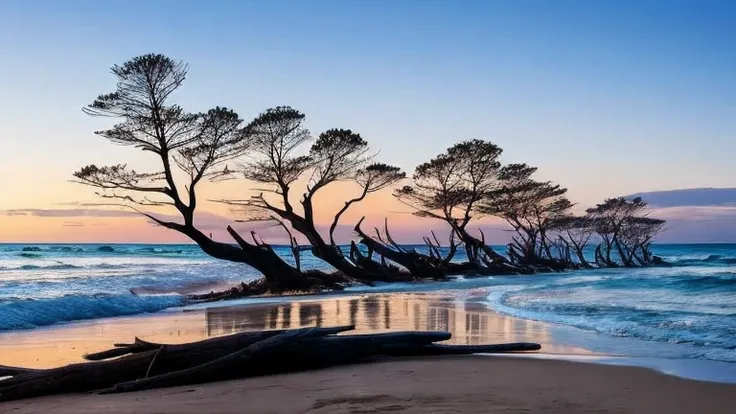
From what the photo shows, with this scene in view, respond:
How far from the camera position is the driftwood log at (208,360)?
21.9 ft

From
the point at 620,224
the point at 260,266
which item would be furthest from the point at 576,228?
the point at 260,266

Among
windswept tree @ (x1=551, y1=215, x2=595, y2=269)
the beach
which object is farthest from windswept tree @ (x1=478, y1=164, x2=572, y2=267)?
the beach

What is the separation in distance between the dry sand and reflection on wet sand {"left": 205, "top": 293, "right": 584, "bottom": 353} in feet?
8.38

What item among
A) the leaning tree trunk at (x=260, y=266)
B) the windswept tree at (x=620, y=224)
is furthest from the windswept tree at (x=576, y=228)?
the leaning tree trunk at (x=260, y=266)

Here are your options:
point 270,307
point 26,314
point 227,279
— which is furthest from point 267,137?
point 26,314

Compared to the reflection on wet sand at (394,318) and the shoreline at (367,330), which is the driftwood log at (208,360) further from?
the reflection on wet sand at (394,318)

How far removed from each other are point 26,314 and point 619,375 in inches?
483

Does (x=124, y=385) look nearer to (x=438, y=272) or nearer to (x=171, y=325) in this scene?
(x=171, y=325)

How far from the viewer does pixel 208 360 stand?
→ 7.34 metres

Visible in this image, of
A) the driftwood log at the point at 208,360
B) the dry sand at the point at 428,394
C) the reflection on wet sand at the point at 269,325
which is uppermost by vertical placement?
the driftwood log at the point at 208,360

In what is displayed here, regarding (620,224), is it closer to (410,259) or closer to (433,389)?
(410,259)

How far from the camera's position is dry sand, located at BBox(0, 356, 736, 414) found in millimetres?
5809

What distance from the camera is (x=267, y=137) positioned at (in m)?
31.2

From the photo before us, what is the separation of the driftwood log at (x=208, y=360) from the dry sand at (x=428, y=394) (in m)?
0.21
